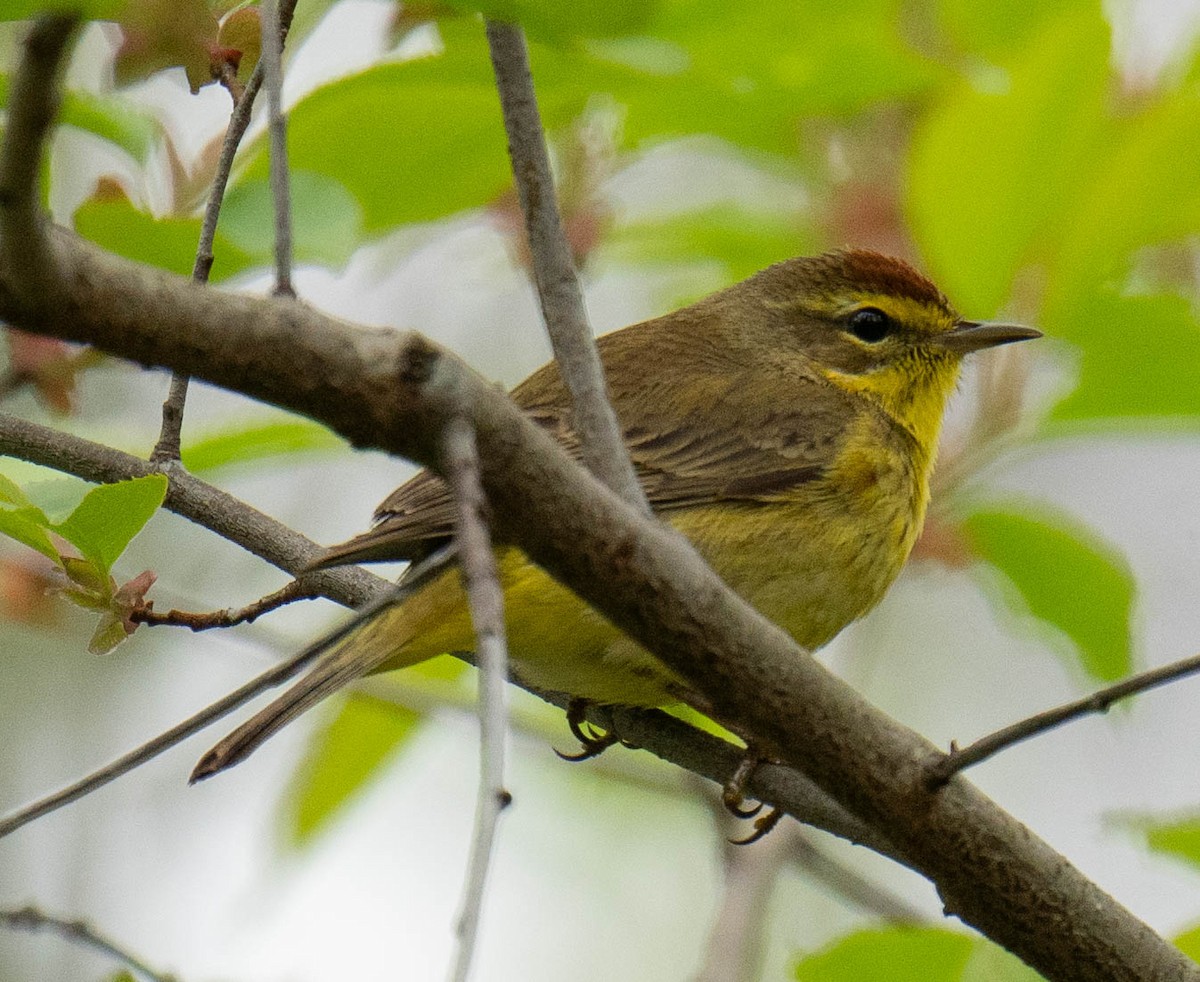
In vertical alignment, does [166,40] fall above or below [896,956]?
above

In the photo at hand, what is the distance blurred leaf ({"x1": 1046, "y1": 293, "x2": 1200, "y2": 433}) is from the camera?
146 inches

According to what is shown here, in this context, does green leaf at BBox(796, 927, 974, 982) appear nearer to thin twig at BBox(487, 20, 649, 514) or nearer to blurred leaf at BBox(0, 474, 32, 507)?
thin twig at BBox(487, 20, 649, 514)

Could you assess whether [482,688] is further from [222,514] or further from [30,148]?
[222,514]

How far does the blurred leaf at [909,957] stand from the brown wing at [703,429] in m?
1.65

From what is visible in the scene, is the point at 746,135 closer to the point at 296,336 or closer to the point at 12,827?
the point at 296,336

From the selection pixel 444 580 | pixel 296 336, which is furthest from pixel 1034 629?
pixel 296 336

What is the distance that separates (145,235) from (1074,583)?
2.35 metres

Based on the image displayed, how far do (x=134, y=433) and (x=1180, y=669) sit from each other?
8.95ft

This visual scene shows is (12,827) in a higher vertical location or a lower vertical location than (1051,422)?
lower

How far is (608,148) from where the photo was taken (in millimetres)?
4375

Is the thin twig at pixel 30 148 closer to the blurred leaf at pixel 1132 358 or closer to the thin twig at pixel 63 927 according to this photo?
the thin twig at pixel 63 927

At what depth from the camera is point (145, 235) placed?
319 centimetres

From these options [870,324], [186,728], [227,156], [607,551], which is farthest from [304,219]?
[870,324]

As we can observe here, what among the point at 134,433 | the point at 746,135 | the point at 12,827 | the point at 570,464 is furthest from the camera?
the point at 746,135
